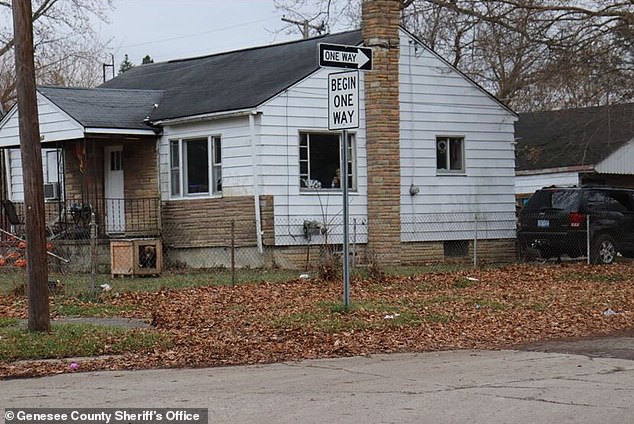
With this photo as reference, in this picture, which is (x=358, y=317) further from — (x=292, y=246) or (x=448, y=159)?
(x=448, y=159)

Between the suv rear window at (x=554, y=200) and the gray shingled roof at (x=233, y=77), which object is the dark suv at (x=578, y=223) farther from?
the gray shingled roof at (x=233, y=77)

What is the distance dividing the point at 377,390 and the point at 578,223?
15289 millimetres

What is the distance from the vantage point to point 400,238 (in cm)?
2444

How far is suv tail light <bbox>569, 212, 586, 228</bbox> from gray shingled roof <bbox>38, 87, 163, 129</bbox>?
10.3m

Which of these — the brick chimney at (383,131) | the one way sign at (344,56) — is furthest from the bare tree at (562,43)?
the one way sign at (344,56)

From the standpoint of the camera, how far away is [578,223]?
2342 cm

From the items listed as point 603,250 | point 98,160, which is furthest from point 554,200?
point 98,160

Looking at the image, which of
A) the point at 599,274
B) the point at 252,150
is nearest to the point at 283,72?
the point at 252,150

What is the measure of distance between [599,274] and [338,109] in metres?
9.51

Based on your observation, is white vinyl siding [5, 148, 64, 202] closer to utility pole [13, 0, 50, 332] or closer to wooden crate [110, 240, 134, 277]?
wooden crate [110, 240, 134, 277]

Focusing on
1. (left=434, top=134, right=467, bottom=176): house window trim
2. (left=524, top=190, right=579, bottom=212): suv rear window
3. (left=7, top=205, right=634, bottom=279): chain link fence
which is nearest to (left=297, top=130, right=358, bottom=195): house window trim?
(left=7, top=205, right=634, bottom=279): chain link fence

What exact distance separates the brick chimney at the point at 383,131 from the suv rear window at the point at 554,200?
3.29 m

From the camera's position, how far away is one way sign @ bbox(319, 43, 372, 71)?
12883mm

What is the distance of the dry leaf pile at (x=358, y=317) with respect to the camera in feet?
37.8
